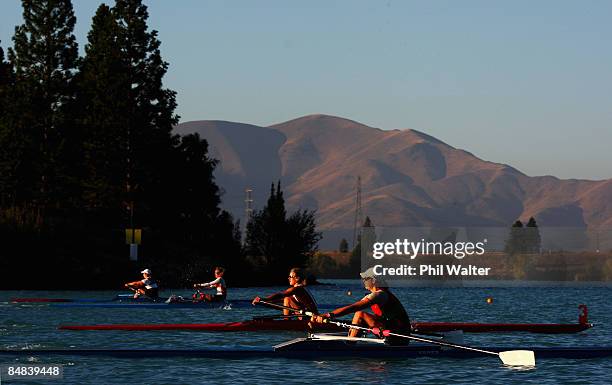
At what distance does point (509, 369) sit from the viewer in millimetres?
29656

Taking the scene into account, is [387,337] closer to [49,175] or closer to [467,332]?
[467,332]

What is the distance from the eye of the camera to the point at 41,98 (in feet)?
332

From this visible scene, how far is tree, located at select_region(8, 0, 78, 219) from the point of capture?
100438 mm

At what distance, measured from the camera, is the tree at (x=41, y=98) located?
100 metres

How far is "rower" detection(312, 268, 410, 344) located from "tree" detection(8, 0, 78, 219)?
7480cm

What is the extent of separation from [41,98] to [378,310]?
77.3 m

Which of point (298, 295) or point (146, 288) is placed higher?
point (146, 288)

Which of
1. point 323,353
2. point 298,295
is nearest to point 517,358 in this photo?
point 323,353

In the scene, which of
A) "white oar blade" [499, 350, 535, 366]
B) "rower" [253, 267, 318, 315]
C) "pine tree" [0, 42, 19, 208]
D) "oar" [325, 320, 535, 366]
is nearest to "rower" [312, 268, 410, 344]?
"oar" [325, 320, 535, 366]

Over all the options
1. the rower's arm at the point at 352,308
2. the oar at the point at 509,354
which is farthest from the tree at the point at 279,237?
the rower's arm at the point at 352,308

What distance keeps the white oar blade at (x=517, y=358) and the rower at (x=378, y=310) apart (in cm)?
255

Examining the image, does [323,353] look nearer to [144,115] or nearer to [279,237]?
[144,115]

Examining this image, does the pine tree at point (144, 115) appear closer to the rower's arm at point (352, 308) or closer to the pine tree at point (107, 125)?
the pine tree at point (107, 125)

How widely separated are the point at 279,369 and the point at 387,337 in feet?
9.19
